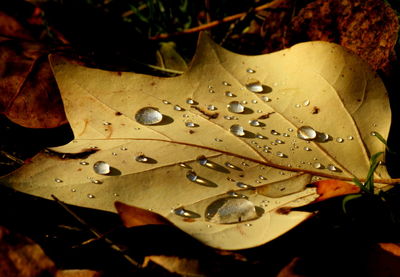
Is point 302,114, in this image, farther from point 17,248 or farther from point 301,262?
point 17,248

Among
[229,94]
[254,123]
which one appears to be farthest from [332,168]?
[229,94]

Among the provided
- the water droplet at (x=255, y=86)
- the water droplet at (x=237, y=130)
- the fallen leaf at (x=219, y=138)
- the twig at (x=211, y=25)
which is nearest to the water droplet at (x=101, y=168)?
the fallen leaf at (x=219, y=138)

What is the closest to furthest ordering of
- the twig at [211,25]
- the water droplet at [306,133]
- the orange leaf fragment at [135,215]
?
1. the orange leaf fragment at [135,215]
2. the water droplet at [306,133]
3. the twig at [211,25]

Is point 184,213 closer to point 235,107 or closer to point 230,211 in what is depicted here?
point 230,211

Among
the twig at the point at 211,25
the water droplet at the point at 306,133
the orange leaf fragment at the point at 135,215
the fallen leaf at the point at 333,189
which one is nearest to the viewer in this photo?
the orange leaf fragment at the point at 135,215

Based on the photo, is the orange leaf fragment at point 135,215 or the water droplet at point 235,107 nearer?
the orange leaf fragment at point 135,215

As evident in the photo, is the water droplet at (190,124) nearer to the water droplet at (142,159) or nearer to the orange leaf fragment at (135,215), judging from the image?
the water droplet at (142,159)

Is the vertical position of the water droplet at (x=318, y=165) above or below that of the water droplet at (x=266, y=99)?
below
